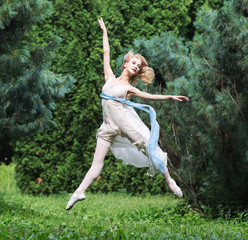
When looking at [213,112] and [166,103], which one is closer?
[213,112]

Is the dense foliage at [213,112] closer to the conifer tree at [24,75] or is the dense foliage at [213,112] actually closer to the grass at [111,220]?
the grass at [111,220]

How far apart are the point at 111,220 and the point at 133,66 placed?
274 centimetres

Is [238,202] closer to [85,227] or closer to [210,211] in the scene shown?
[210,211]

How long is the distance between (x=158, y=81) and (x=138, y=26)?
8.50ft

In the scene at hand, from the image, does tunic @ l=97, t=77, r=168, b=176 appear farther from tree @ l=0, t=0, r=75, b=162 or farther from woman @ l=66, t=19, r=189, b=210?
tree @ l=0, t=0, r=75, b=162

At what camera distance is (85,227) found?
5.03 m

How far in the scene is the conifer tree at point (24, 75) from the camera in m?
5.70

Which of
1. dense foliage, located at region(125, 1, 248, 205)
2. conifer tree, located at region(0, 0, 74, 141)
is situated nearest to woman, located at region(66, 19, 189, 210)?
dense foliage, located at region(125, 1, 248, 205)

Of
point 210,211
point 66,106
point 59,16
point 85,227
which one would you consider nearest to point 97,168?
point 85,227

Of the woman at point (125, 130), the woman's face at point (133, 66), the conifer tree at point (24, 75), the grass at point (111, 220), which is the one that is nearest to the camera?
the woman at point (125, 130)

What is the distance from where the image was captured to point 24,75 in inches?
251

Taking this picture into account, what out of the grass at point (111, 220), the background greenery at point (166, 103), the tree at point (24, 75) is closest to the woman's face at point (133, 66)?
the grass at point (111, 220)

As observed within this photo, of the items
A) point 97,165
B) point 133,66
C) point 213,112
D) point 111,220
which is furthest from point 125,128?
point 111,220

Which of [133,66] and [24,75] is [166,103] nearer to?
[24,75]
